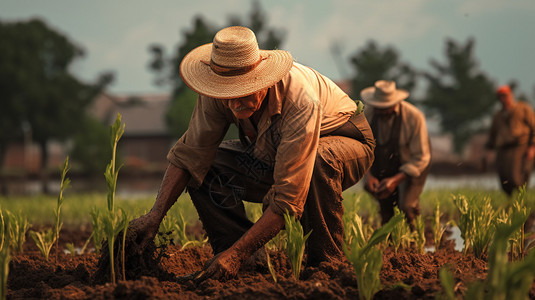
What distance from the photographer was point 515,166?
766 cm

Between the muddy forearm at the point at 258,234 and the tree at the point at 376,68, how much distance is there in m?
30.9

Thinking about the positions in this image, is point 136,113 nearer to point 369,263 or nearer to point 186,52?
point 186,52

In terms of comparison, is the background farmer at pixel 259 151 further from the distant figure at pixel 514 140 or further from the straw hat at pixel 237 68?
the distant figure at pixel 514 140

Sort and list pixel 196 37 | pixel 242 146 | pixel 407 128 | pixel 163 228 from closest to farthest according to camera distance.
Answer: pixel 242 146 → pixel 163 228 → pixel 407 128 → pixel 196 37

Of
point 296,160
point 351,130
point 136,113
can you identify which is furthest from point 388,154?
point 136,113

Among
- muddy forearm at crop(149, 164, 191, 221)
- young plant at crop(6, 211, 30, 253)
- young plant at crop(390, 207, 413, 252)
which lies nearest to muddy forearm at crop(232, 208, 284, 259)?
muddy forearm at crop(149, 164, 191, 221)

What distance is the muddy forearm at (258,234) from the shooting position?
2.81 meters

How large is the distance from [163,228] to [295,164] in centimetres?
133

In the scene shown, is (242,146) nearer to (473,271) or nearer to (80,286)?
(80,286)

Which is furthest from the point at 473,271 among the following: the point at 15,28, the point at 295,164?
the point at 15,28

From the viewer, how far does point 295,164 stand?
2857 mm

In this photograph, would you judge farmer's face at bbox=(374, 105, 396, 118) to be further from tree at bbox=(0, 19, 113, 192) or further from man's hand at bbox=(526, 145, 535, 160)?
tree at bbox=(0, 19, 113, 192)

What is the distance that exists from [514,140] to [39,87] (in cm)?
3393

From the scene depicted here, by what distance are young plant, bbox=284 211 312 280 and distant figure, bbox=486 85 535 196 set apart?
572cm
